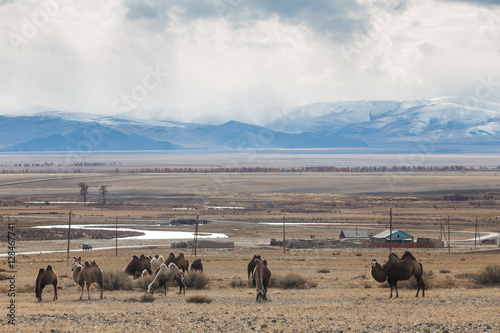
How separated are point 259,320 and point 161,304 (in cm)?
432

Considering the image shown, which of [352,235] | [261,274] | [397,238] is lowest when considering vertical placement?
[261,274]

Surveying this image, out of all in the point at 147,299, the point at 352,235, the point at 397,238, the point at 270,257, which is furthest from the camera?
the point at 352,235

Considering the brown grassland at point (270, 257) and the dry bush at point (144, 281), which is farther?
the dry bush at point (144, 281)

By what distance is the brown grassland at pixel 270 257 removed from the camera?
1834cm

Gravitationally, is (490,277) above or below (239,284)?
above

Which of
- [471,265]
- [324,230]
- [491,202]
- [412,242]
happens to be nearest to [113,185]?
[491,202]

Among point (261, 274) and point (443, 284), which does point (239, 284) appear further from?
point (443, 284)

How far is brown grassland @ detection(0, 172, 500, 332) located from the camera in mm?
18344

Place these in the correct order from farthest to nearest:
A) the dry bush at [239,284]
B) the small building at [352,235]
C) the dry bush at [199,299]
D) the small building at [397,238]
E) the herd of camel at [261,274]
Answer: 1. the small building at [352,235]
2. the small building at [397,238]
3. the dry bush at [239,284]
4. the herd of camel at [261,274]
5. the dry bush at [199,299]

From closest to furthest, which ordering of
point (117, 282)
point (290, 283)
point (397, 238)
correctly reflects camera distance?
point (117, 282) → point (290, 283) → point (397, 238)

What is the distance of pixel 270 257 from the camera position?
172 ft

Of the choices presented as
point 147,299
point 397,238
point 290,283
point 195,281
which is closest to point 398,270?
point 290,283

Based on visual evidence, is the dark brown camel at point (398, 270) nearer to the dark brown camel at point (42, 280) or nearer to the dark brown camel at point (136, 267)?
the dark brown camel at point (136, 267)

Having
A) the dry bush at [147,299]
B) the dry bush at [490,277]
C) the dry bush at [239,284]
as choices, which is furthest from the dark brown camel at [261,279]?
the dry bush at [490,277]
